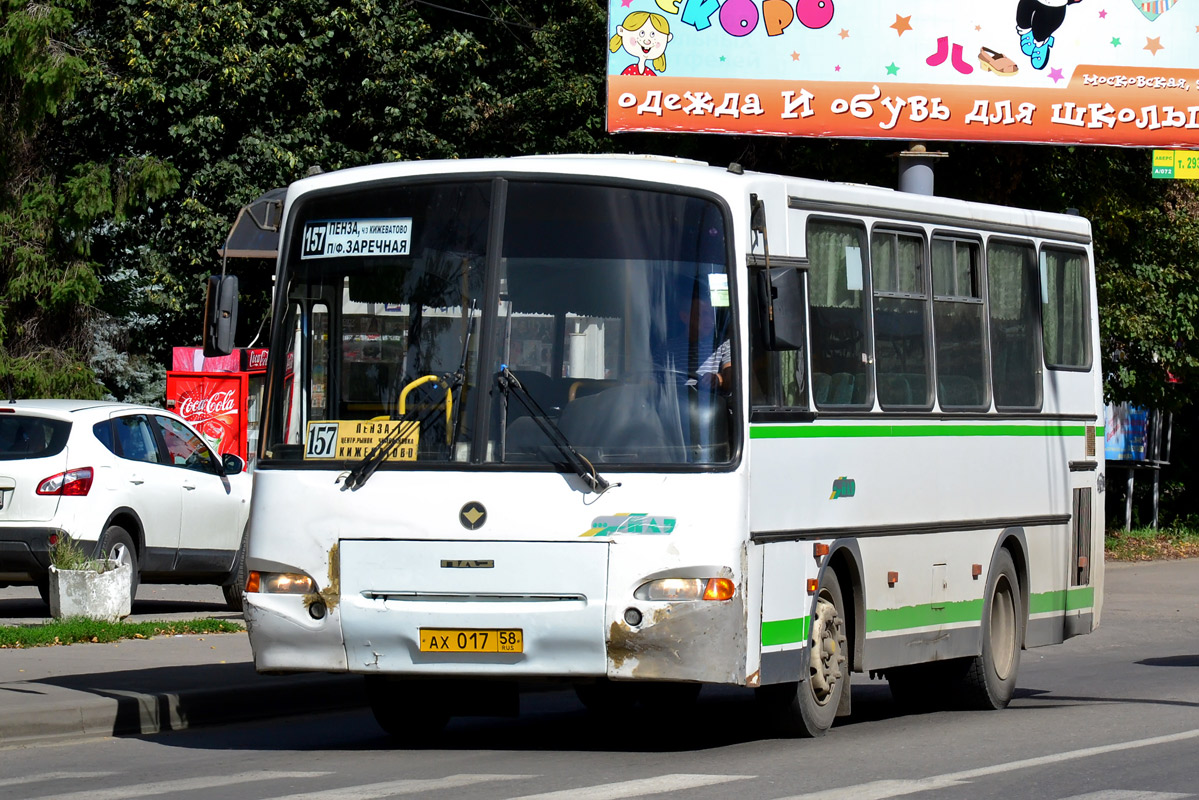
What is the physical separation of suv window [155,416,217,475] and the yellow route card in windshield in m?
8.28

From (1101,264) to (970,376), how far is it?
15575 mm

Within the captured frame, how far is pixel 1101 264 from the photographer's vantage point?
27.5 metres

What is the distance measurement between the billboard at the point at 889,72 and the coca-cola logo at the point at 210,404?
578 cm

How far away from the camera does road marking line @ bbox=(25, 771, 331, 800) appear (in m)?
8.70

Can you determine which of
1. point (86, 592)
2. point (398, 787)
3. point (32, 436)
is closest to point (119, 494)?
point (32, 436)

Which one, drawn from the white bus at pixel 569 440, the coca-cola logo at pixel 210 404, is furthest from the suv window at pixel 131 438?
the coca-cola logo at pixel 210 404

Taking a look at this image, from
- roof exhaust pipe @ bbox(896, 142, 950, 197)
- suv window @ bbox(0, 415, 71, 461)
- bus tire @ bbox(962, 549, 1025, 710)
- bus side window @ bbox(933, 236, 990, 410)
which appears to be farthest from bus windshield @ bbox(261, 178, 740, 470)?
roof exhaust pipe @ bbox(896, 142, 950, 197)

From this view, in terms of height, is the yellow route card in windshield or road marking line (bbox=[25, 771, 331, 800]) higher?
the yellow route card in windshield

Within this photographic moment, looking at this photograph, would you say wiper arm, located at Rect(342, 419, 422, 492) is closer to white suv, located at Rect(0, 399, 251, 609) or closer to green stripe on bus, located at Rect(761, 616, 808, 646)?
green stripe on bus, located at Rect(761, 616, 808, 646)

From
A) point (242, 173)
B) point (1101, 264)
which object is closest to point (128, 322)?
point (242, 173)

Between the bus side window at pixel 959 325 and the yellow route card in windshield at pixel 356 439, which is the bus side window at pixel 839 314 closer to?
the bus side window at pixel 959 325

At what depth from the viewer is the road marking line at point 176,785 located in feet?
28.5

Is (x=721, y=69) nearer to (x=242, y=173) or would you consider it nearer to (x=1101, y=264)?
(x=1101, y=264)

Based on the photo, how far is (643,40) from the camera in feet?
83.6
